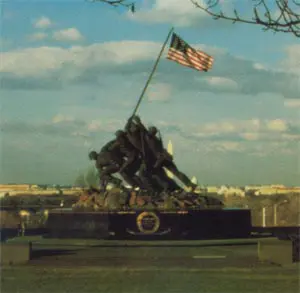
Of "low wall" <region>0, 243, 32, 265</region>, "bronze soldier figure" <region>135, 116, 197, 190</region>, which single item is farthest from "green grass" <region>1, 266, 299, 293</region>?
"bronze soldier figure" <region>135, 116, 197, 190</region>

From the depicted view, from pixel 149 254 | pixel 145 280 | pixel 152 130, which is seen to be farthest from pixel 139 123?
pixel 145 280

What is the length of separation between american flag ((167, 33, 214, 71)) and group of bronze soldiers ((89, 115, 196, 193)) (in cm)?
165

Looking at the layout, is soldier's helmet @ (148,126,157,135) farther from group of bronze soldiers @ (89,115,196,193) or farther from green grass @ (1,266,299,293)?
green grass @ (1,266,299,293)

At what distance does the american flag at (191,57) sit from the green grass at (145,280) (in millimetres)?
6255

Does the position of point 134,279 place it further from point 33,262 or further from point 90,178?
point 90,178

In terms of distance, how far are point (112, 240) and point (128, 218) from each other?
1.96 ft

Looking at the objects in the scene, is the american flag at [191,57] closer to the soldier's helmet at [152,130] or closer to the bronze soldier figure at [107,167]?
the soldier's helmet at [152,130]

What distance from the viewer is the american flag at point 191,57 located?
20094mm

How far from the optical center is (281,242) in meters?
16.6

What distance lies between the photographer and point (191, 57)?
2011 cm

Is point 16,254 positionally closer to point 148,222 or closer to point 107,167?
point 148,222

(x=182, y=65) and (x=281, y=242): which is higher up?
(x=182, y=65)

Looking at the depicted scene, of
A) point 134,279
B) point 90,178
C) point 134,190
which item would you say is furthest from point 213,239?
point 90,178

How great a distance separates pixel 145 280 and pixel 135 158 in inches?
263
